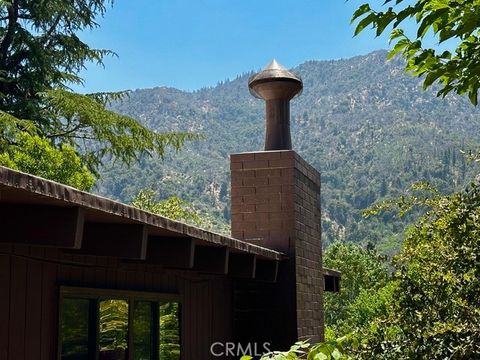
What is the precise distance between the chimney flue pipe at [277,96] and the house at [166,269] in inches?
0.7

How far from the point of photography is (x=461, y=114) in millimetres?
185750

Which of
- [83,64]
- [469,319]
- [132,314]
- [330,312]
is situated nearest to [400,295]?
[469,319]

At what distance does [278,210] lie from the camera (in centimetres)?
898

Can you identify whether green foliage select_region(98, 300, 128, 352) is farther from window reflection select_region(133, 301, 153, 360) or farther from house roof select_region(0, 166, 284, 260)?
house roof select_region(0, 166, 284, 260)

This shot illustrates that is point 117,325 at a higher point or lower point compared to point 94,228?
lower

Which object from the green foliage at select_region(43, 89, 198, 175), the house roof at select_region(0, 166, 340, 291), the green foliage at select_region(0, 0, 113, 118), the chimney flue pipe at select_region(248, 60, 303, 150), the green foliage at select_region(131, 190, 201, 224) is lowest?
the house roof at select_region(0, 166, 340, 291)

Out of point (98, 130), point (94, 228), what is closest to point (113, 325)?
point (94, 228)

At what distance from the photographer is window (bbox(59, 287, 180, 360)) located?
5570 mm

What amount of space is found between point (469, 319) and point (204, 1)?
143 m

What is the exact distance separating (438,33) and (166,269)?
14.4 ft

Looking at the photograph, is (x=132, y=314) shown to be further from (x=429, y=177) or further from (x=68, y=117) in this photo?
(x=429, y=177)

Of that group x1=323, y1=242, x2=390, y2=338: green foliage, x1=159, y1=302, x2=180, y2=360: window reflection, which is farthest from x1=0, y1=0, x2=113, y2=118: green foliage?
x1=323, y1=242, x2=390, y2=338: green foliage

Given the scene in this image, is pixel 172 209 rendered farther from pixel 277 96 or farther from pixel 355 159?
pixel 355 159

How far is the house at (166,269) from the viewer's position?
4270 mm
